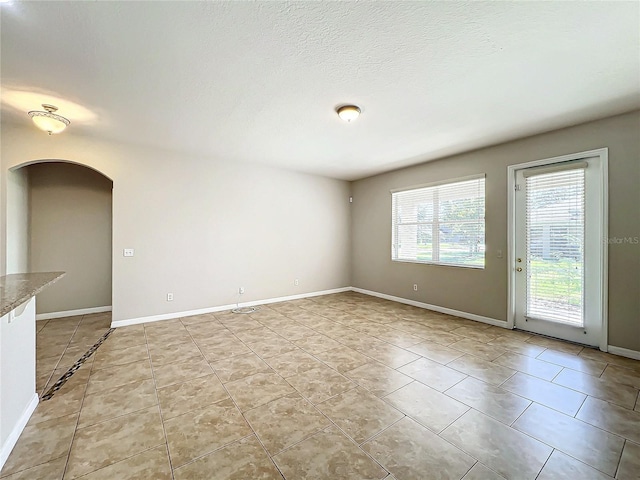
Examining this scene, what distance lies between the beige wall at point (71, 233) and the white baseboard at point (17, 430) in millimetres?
3155

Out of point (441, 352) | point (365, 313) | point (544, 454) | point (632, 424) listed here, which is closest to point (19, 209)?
point (365, 313)

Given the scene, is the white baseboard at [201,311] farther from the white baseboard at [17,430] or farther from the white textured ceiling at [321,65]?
the white textured ceiling at [321,65]

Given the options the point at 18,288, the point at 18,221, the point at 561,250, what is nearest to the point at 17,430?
the point at 18,288

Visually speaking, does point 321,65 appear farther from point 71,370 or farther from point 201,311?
point 201,311

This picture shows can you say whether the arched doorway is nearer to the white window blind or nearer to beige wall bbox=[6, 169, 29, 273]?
beige wall bbox=[6, 169, 29, 273]

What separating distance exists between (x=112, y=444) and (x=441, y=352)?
3148 mm

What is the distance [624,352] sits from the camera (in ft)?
10.0

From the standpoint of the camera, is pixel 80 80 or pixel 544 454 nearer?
pixel 544 454

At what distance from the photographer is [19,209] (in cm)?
389

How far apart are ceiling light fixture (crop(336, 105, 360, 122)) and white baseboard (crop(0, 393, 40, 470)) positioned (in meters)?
3.70

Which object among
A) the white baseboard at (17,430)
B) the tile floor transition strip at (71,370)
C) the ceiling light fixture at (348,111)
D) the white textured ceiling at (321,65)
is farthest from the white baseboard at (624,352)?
the tile floor transition strip at (71,370)

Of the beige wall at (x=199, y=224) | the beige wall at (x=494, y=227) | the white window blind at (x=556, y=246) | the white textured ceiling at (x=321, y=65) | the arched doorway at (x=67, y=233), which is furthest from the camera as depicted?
the arched doorway at (x=67, y=233)

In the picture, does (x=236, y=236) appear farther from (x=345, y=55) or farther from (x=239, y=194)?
(x=345, y=55)

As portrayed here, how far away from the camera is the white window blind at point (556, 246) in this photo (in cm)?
340
